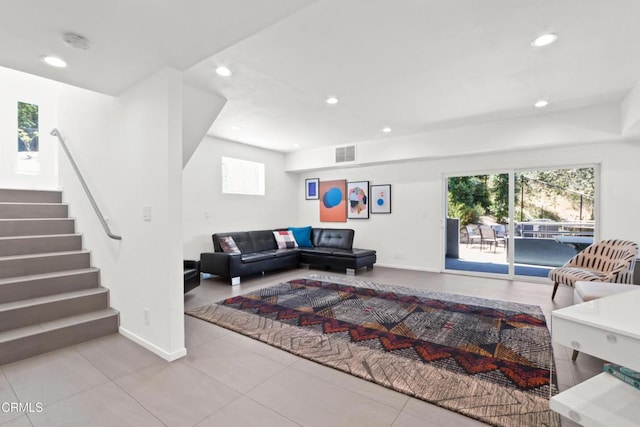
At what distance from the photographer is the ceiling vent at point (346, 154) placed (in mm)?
6402

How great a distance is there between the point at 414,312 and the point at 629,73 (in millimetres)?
3512

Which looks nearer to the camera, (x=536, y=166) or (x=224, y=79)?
(x=224, y=79)

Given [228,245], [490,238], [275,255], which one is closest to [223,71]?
[228,245]

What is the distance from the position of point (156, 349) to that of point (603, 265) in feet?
17.1

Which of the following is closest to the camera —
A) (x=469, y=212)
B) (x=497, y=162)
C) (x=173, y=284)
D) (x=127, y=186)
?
(x=173, y=284)

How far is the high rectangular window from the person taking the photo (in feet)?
20.0

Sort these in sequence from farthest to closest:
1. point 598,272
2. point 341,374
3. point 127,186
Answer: point 598,272, point 127,186, point 341,374

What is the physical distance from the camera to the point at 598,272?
367 cm

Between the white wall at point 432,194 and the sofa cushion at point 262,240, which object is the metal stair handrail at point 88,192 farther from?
the white wall at point 432,194

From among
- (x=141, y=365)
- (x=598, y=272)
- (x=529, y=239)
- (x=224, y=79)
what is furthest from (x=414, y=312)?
(x=224, y=79)

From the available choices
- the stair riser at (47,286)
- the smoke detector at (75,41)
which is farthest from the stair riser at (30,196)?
the smoke detector at (75,41)

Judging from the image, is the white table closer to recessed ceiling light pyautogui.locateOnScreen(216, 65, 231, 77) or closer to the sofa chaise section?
recessed ceiling light pyautogui.locateOnScreen(216, 65, 231, 77)

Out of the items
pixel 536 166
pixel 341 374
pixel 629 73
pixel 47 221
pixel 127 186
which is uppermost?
pixel 629 73

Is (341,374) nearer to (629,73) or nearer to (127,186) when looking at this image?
(127,186)
